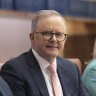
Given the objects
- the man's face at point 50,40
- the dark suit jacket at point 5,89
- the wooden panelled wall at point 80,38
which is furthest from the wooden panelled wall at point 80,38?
the dark suit jacket at point 5,89

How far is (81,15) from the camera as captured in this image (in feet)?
13.5

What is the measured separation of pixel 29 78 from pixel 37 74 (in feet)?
0.27

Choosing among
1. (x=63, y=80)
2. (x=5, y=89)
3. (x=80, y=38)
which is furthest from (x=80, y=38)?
(x=5, y=89)

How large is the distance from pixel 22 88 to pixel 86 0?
7.69ft

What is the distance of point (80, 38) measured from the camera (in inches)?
167

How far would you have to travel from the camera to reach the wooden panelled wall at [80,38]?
4105 mm

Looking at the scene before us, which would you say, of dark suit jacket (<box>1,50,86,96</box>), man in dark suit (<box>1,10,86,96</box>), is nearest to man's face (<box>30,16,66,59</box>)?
man in dark suit (<box>1,10,86,96</box>)

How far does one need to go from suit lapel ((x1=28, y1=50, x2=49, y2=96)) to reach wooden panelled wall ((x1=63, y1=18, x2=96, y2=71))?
73.6 inches

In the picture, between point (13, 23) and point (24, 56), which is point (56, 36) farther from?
point (13, 23)

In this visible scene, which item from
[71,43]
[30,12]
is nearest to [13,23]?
[30,12]

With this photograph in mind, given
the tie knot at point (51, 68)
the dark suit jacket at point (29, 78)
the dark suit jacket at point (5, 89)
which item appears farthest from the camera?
the tie knot at point (51, 68)

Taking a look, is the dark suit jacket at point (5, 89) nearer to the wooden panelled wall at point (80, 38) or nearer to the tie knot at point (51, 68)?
the tie knot at point (51, 68)

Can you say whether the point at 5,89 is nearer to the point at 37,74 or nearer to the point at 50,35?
the point at 37,74

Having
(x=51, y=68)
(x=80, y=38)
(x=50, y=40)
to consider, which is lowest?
(x=80, y=38)
